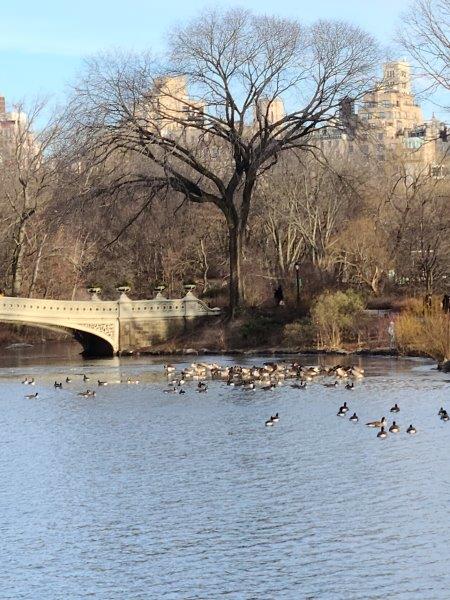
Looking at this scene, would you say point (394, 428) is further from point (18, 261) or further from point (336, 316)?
point (18, 261)

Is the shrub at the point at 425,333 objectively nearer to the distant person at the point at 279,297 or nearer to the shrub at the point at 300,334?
the shrub at the point at 300,334

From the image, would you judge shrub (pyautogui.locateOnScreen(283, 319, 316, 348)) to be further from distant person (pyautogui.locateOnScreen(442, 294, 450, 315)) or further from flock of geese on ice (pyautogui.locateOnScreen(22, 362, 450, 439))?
flock of geese on ice (pyautogui.locateOnScreen(22, 362, 450, 439))

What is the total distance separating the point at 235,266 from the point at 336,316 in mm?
6948

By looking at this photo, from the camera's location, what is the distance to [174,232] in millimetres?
71812

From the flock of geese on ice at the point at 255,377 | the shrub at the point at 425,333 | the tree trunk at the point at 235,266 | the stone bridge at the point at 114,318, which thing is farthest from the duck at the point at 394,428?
the stone bridge at the point at 114,318

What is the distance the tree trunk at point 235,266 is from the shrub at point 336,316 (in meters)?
5.39

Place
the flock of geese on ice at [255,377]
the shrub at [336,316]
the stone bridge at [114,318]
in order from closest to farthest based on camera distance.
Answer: the flock of geese on ice at [255,377]
the shrub at [336,316]
the stone bridge at [114,318]

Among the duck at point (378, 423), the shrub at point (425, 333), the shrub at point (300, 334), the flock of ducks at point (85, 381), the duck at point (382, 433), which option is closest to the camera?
the duck at point (382, 433)

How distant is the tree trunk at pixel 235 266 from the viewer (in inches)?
2148

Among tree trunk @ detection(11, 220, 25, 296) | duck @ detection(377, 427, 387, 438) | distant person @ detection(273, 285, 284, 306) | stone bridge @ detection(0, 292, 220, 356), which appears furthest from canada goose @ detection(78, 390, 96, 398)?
tree trunk @ detection(11, 220, 25, 296)

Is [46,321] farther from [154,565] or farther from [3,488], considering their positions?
[154,565]

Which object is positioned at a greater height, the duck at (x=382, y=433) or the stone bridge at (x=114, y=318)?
the stone bridge at (x=114, y=318)

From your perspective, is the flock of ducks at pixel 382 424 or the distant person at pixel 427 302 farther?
the distant person at pixel 427 302

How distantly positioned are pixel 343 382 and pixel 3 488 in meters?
17.1
